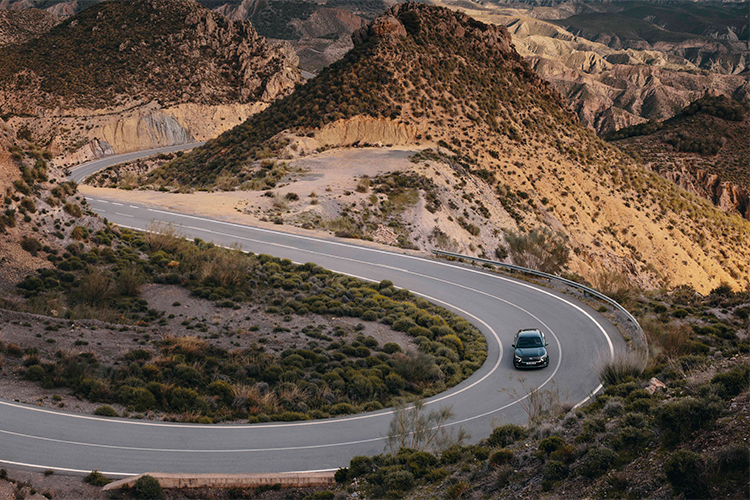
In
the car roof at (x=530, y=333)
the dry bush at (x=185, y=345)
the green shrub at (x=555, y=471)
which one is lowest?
the dry bush at (x=185, y=345)

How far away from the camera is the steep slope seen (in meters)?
48.4

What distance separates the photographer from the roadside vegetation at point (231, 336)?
1714cm

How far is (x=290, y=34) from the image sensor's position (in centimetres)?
19438

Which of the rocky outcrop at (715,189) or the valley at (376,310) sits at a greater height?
the rocky outcrop at (715,189)

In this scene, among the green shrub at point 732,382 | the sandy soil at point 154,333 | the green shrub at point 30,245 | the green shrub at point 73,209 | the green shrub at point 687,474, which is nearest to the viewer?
the green shrub at point 687,474

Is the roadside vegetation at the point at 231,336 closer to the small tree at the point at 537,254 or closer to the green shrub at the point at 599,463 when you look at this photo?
the green shrub at the point at 599,463

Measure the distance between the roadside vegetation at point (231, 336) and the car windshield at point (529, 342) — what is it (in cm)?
171

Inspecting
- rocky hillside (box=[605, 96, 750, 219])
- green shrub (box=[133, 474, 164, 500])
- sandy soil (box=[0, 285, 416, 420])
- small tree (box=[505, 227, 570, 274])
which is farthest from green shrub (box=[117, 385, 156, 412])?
rocky hillside (box=[605, 96, 750, 219])

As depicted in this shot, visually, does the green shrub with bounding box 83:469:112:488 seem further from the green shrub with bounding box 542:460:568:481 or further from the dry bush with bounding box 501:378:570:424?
the dry bush with bounding box 501:378:570:424

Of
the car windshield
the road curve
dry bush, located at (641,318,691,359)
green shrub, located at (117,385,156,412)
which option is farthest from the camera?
the car windshield

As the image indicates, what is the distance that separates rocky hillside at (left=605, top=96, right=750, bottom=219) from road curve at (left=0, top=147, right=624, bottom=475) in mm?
61907

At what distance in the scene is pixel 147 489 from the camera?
12.4 meters

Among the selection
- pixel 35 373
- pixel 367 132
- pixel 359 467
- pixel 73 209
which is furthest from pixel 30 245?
pixel 367 132

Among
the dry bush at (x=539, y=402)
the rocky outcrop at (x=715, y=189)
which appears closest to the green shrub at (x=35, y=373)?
the dry bush at (x=539, y=402)
